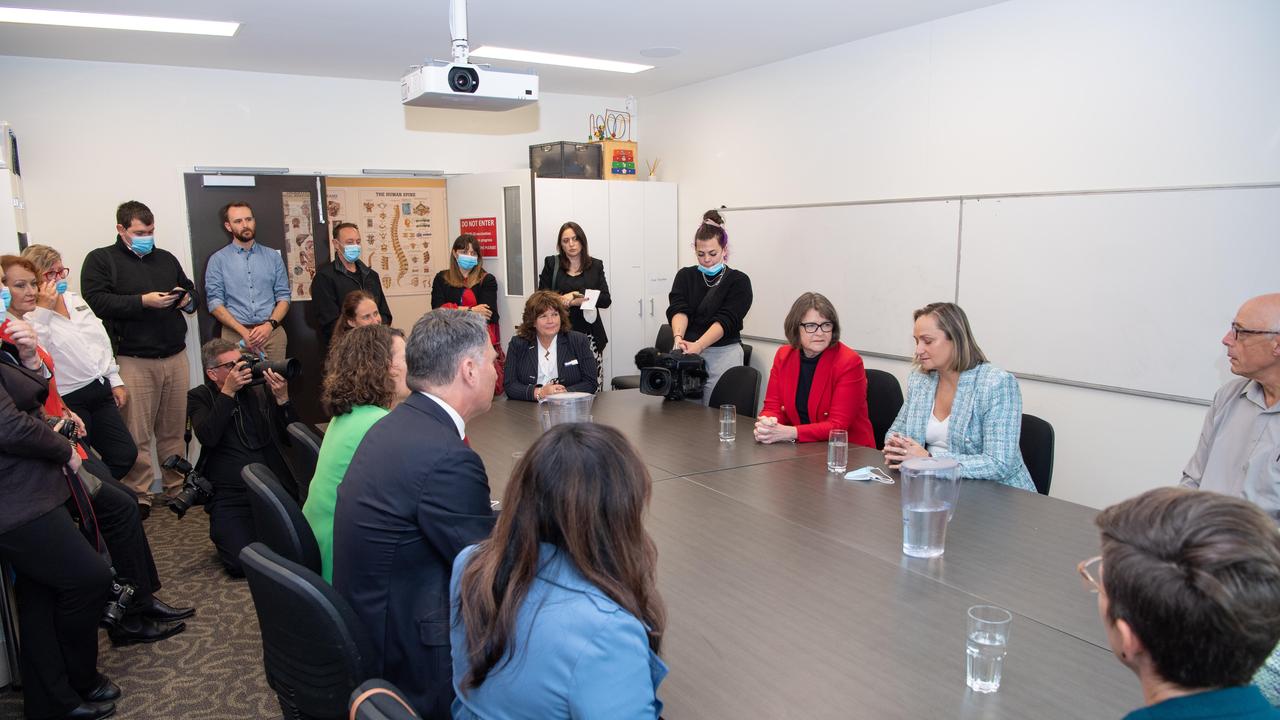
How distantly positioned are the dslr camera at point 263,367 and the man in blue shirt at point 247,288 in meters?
2.01

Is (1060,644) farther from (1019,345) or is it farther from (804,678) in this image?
(1019,345)

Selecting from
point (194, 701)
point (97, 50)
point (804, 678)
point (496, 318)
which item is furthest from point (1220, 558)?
point (97, 50)

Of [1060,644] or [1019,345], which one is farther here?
[1019,345]

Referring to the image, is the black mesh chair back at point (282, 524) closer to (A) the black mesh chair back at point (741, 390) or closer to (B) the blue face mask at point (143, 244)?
(A) the black mesh chair back at point (741, 390)

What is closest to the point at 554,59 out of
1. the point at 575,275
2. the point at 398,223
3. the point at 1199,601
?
the point at 575,275

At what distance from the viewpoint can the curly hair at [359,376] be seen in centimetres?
246

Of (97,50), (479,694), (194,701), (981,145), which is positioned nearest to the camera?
(479,694)

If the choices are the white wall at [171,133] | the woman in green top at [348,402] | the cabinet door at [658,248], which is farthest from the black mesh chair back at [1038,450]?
the white wall at [171,133]

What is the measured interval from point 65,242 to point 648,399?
13.7 feet

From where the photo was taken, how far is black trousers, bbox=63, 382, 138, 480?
436 cm

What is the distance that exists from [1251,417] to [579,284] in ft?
14.2

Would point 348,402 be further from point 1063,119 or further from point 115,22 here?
point 1063,119

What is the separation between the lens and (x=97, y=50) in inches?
201

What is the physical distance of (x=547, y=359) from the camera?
4.30 meters
